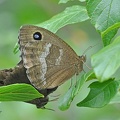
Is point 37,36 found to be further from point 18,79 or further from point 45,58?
point 18,79

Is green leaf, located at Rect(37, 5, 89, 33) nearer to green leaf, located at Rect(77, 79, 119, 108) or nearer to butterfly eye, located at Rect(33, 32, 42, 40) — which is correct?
butterfly eye, located at Rect(33, 32, 42, 40)

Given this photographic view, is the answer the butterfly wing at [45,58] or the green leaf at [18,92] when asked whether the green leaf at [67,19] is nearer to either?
the butterfly wing at [45,58]

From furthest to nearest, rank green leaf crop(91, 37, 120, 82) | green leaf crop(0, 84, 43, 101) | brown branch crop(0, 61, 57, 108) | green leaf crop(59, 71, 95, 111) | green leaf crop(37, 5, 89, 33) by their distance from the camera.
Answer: green leaf crop(37, 5, 89, 33)
brown branch crop(0, 61, 57, 108)
green leaf crop(59, 71, 95, 111)
green leaf crop(0, 84, 43, 101)
green leaf crop(91, 37, 120, 82)

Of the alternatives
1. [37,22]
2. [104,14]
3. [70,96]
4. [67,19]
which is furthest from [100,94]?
[37,22]

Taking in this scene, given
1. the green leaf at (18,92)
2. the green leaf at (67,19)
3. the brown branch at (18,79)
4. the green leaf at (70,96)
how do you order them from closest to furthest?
the green leaf at (18,92), the green leaf at (70,96), the brown branch at (18,79), the green leaf at (67,19)

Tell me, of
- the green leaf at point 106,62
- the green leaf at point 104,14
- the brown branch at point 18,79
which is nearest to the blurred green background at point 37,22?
the brown branch at point 18,79

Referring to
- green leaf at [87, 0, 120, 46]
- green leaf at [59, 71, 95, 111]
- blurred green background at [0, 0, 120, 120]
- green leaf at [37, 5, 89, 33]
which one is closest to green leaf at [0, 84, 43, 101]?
green leaf at [59, 71, 95, 111]
